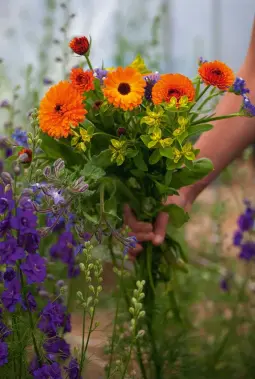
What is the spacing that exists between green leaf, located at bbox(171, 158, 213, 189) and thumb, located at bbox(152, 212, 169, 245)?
71mm

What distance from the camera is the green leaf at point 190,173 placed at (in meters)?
1.02

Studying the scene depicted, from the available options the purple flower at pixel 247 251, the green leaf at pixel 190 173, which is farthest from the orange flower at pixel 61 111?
the purple flower at pixel 247 251

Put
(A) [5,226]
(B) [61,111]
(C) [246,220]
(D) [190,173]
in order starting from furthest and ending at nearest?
(C) [246,220], (D) [190,173], (B) [61,111], (A) [5,226]

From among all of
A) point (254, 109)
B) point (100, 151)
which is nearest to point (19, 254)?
point (100, 151)

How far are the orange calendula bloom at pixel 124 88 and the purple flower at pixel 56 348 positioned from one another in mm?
374

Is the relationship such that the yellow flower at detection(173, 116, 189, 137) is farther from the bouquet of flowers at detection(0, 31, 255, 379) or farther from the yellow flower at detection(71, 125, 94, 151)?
the yellow flower at detection(71, 125, 94, 151)

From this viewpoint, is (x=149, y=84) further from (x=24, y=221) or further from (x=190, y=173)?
(x=24, y=221)

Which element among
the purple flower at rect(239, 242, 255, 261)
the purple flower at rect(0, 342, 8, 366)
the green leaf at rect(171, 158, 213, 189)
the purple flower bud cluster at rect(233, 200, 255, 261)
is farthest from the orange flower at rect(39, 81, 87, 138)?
the purple flower at rect(239, 242, 255, 261)

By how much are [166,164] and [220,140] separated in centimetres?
31

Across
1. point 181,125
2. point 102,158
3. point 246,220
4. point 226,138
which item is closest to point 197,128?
point 181,125

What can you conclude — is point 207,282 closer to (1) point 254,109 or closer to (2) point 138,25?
(2) point 138,25

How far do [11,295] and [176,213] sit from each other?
0.36 meters

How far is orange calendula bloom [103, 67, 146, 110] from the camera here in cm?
91

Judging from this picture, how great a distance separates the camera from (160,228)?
108cm
